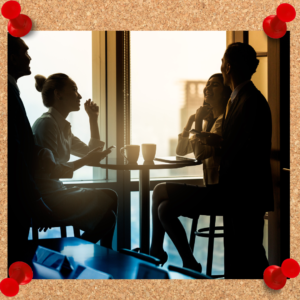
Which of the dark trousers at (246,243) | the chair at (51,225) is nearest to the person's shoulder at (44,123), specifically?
the chair at (51,225)

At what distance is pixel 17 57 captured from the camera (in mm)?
1302

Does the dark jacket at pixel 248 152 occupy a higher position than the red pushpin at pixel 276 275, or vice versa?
the dark jacket at pixel 248 152

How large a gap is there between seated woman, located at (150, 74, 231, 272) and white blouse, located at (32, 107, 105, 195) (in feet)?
1.36

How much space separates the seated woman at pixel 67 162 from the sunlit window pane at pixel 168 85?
22 cm

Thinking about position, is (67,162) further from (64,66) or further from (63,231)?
(64,66)

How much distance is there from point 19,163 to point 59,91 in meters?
0.36

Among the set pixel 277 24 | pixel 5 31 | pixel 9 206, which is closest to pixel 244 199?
pixel 277 24

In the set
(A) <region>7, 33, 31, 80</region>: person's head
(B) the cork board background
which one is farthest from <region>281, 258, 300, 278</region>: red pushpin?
(A) <region>7, 33, 31, 80</region>: person's head

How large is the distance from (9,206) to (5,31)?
2.48ft

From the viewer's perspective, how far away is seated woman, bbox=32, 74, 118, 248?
1314 mm

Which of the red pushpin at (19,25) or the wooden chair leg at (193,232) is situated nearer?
the red pushpin at (19,25)

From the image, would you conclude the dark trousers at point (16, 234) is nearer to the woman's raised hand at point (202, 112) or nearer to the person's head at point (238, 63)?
the woman's raised hand at point (202, 112)

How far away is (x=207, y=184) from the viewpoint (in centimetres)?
135

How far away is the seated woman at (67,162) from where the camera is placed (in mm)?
1314
